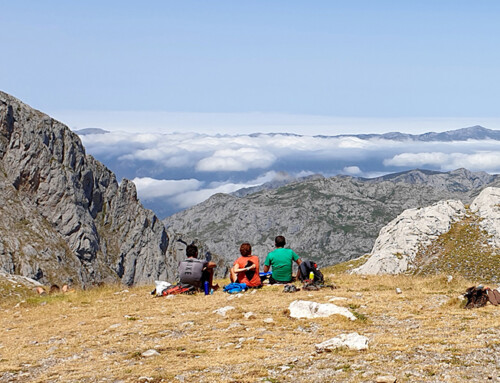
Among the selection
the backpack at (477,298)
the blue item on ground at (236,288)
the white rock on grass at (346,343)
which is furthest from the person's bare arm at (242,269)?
the white rock on grass at (346,343)

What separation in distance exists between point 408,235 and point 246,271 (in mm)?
60380

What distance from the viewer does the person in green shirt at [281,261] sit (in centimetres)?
2456

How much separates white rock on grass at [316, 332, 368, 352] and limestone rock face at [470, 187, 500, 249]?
224 ft

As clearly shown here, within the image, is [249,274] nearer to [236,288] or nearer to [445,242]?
[236,288]

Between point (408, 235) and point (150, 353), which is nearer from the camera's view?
point (150, 353)

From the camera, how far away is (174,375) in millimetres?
12016

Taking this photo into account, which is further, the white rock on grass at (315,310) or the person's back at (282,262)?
the person's back at (282,262)

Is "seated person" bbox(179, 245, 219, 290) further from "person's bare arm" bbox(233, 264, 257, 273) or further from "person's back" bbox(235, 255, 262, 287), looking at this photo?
"person's back" bbox(235, 255, 262, 287)

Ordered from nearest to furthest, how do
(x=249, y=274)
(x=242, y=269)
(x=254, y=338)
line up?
(x=254, y=338) < (x=242, y=269) < (x=249, y=274)

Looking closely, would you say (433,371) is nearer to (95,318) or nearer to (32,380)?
(32,380)

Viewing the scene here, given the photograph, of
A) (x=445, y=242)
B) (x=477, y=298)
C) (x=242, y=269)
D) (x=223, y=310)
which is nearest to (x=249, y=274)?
(x=242, y=269)

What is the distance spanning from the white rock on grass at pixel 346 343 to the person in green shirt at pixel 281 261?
1092cm

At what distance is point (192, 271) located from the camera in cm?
2466

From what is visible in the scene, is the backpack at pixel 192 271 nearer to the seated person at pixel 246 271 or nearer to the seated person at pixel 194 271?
the seated person at pixel 194 271
